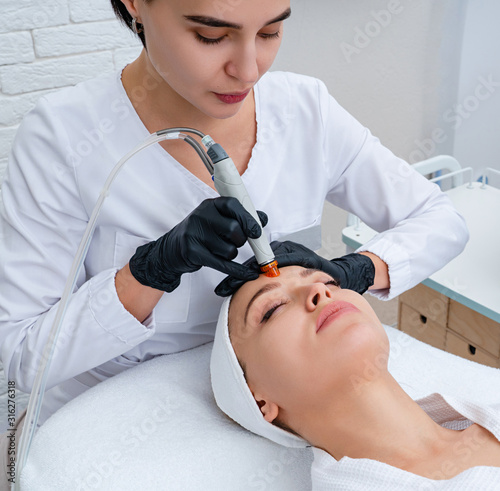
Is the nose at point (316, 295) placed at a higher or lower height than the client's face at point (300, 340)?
higher

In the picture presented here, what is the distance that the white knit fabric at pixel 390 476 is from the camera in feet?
2.91

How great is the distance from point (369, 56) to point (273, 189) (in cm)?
120

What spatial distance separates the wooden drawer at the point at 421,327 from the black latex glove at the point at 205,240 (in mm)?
937

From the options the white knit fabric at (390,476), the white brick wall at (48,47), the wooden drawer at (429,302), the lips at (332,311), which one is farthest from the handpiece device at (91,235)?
the wooden drawer at (429,302)

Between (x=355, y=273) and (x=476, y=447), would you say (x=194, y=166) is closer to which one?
(x=355, y=273)

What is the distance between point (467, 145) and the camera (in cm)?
268

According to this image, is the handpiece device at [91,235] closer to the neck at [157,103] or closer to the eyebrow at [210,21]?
the neck at [157,103]

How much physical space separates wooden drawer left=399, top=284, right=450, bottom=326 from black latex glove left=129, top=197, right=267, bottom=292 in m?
0.88

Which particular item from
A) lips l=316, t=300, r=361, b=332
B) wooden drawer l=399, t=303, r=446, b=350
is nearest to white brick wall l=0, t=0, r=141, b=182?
lips l=316, t=300, r=361, b=332

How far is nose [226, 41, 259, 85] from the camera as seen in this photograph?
0.94 metres

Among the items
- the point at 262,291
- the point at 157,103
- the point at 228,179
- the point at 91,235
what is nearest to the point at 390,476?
the point at 262,291

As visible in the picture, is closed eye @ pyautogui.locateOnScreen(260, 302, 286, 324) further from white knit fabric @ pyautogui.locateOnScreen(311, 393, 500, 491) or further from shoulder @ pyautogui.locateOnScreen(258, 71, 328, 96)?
shoulder @ pyautogui.locateOnScreen(258, 71, 328, 96)

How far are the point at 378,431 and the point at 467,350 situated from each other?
0.80 meters

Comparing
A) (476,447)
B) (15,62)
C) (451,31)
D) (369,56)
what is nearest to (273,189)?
(476,447)
